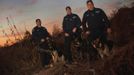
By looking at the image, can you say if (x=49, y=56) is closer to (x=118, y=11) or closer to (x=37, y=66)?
(x=37, y=66)

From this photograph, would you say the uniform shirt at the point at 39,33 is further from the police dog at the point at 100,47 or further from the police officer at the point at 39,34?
the police dog at the point at 100,47

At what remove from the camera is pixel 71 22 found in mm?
18578

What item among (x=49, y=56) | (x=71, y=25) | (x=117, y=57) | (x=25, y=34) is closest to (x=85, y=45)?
(x=71, y=25)

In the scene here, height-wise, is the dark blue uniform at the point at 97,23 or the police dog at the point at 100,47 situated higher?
the dark blue uniform at the point at 97,23

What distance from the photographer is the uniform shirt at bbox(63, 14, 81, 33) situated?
18531mm

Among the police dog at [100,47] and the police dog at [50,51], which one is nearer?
the police dog at [100,47]

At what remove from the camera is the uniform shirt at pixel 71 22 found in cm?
1853

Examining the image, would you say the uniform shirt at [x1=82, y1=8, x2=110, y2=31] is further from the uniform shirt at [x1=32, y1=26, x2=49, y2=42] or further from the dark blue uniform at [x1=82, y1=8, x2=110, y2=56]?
the uniform shirt at [x1=32, y1=26, x2=49, y2=42]

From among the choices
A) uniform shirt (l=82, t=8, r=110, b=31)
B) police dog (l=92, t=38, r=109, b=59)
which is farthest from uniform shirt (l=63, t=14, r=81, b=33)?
police dog (l=92, t=38, r=109, b=59)

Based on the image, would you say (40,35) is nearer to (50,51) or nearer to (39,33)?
(39,33)

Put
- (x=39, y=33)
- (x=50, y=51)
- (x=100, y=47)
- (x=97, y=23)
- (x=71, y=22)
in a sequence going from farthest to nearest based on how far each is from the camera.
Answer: (x=50, y=51) → (x=39, y=33) → (x=71, y=22) → (x=97, y=23) → (x=100, y=47)

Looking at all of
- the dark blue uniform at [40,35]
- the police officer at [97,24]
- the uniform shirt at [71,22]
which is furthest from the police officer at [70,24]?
the dark blue uniform at [40,35]

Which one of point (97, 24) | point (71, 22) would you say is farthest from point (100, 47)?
point (71, 22)

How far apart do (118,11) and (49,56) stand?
382 cm
